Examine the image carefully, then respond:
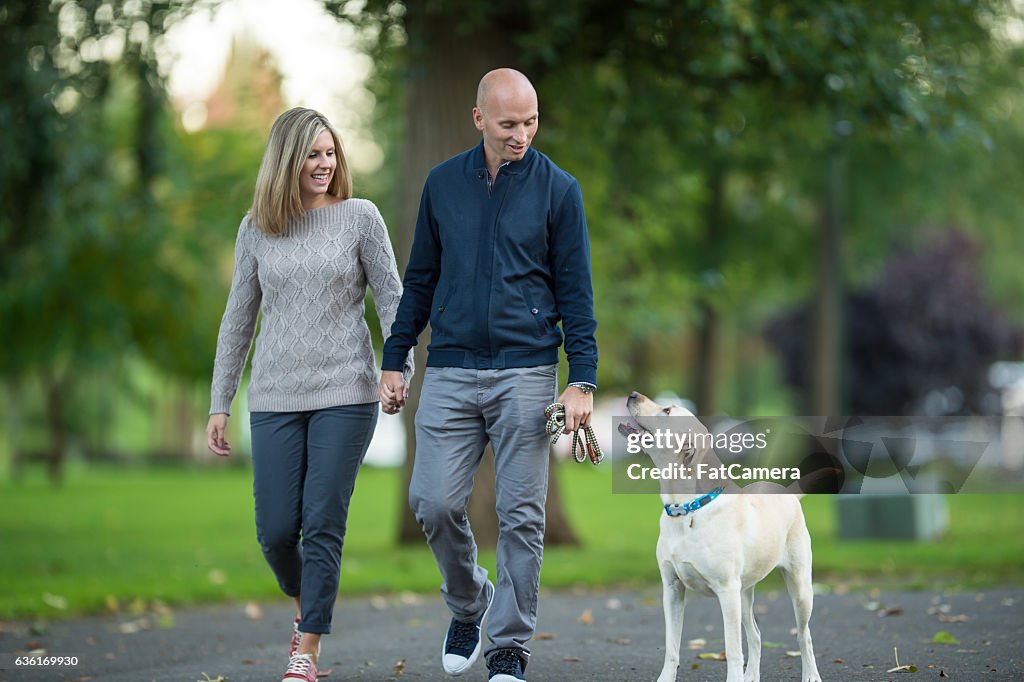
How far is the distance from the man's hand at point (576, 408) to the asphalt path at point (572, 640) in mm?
1312

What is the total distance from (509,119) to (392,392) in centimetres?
119

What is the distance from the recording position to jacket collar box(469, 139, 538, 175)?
530cm

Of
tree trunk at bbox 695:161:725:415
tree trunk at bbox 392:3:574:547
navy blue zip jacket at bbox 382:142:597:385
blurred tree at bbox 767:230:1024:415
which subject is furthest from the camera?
blurred tree at bbox 767:230:1024:415

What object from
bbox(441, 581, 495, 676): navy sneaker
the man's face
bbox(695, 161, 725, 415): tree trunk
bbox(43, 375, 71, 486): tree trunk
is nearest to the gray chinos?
bbox(441, 581, 495, 676): navy sneaker

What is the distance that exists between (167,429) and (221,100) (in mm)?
27455

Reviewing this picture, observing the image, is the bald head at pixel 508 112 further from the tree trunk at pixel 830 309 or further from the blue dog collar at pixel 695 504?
the tree trunk at pixel 830 309

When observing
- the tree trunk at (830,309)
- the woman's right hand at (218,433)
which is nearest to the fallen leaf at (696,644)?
the woman's right hand at (218,433)

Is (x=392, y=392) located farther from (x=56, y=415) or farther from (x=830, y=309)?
(x=56, y=415)

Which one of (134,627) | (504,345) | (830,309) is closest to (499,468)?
(504,345)

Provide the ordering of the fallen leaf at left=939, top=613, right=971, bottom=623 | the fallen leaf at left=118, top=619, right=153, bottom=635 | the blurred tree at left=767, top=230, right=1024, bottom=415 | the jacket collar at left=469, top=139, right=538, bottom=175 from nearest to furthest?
the jacket collar at left=469, top=139, right=538, bottom=175 < the fallen leaf at left=939, top=613, right=971, bottom=623 < the fallen leaf at left=118, top=619, right=153, bottom=635 < the blurred tree at left=767, top=230, right=1024, bottom=415

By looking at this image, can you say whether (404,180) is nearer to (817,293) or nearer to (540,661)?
(540,661)

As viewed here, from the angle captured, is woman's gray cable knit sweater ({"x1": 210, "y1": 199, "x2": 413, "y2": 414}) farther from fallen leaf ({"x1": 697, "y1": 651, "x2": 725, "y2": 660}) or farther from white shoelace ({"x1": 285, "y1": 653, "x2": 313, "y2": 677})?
fallen leaf ({"x1": 697, "y1": 651, "x2": 725, "y2": 660})

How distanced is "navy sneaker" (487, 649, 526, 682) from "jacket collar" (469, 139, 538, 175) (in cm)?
192

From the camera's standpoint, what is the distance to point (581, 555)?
1277 cm
